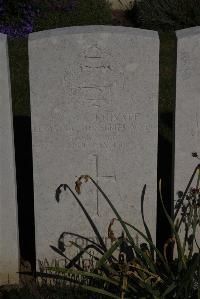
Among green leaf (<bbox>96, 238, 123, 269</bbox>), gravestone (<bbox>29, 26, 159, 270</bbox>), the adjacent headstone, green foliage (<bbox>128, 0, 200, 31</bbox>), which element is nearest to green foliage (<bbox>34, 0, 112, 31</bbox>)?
green foliage (<bbox>128, 0, 200, 31</bbox>)

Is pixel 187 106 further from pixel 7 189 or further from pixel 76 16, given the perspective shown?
pixel 76 16

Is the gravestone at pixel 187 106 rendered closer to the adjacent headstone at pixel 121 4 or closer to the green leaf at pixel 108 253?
the green leaf at pixel 108 253

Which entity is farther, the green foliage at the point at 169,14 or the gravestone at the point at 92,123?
the green foliage at the point at 169,14

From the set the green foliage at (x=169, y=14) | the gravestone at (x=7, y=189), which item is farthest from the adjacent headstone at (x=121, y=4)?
the gravestone at (x=7, y=189)

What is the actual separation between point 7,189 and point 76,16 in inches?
211

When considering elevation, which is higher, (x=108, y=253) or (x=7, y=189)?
(x=7, y=189)

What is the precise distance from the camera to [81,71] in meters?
3.75

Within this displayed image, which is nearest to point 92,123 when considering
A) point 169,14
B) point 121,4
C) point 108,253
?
point 108,253

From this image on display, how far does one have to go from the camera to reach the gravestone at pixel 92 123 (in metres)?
3.71

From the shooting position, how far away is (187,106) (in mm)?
3826

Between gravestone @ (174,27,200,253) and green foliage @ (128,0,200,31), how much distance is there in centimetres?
536

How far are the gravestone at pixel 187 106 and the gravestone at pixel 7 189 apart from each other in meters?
0.93

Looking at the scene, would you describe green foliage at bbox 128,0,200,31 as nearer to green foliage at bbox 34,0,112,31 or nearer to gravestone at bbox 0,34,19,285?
green foliage at bbox 34,0,112,31

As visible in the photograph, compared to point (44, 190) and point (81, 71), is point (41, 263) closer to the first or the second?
point (44, 190)
